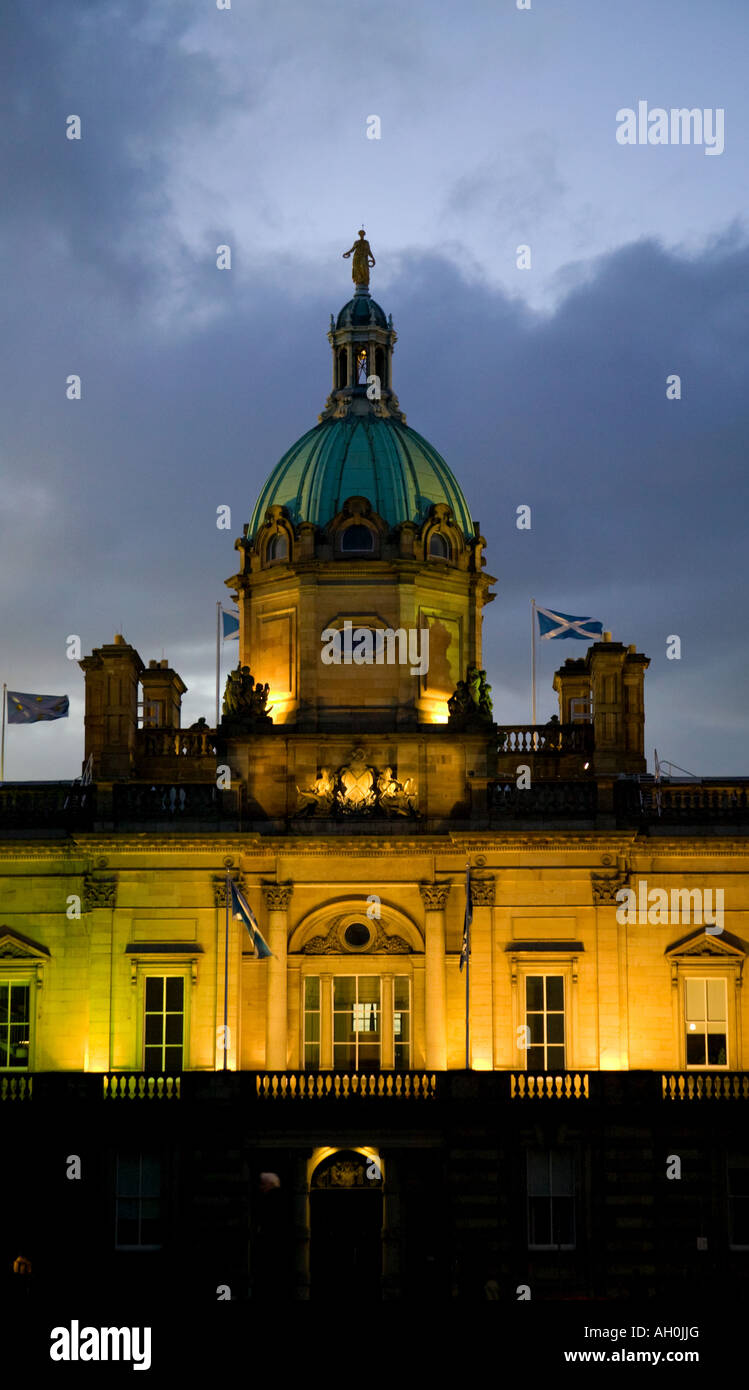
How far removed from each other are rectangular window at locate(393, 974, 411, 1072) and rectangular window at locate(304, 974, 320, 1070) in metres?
2.27

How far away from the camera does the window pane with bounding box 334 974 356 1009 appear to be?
70625 mm

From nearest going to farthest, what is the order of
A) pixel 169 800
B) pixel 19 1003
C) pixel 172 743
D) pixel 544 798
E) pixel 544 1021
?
pixel 544 1021 < pixel 19 1003 < pixel 544 798 < pixel 169 800 < pixel 172 743

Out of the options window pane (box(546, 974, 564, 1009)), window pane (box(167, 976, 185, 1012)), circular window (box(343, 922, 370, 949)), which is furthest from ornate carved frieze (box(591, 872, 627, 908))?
window pane (box(167, 976, 185, 1012))

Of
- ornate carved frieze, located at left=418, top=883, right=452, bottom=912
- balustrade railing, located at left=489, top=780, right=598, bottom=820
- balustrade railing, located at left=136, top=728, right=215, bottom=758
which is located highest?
balustrade railing, located at left=136, top=728, right=215, bottom=758

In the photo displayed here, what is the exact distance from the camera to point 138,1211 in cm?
6750

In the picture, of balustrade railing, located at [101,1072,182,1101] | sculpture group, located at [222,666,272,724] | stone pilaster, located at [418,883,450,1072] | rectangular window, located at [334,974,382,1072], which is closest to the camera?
balustrade railing, located at [101,1072,182,1101]

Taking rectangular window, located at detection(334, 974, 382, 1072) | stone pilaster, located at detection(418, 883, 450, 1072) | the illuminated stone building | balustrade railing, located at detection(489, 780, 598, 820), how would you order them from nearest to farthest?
1. the illuminated stone building
2. stone pilaster, located at detection(418, 883, 450, 1072)
3. rectangular window, located at detection(334, 974, 382, 1072)
4. balustrade railing, located at detection(489, 780, 598, 820)

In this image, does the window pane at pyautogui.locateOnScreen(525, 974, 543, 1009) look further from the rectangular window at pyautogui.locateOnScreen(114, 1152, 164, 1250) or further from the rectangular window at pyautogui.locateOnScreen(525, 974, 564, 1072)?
the rectangular window at pyautogui.locateOnScreen(114, 1152, 164, 1250)

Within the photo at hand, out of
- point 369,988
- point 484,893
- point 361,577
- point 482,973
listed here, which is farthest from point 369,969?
point 361,577

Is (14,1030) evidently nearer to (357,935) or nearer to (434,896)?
(357,935)

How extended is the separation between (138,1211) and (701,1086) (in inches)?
640
